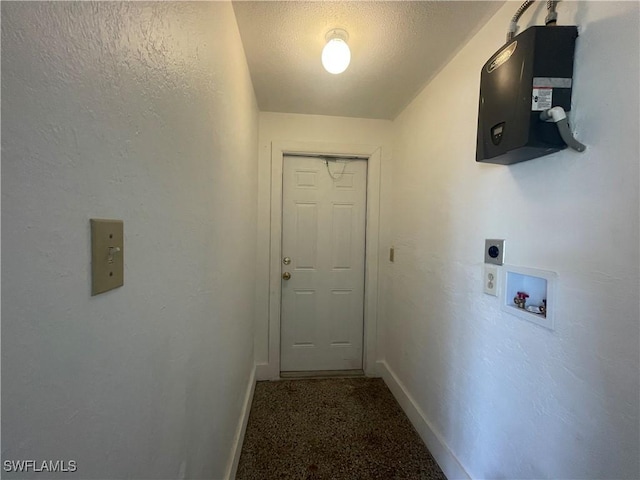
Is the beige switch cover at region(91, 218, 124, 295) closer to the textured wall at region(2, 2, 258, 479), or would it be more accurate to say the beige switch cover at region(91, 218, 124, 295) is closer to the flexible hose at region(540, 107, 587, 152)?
the textured wall at region(2, 2, 258, 479)

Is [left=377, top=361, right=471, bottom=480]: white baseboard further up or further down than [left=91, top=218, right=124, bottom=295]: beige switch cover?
further down

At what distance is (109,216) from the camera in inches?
17.1

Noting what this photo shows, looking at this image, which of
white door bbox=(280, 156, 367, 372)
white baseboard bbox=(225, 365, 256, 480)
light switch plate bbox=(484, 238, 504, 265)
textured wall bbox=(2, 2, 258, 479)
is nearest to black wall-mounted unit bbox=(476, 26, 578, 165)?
light switch plate bbox=(484, 238, 504, 265)

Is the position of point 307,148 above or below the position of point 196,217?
above

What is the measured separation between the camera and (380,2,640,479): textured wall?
70cm

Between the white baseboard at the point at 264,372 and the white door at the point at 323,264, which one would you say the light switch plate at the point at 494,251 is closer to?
the white door at the point at 323,264

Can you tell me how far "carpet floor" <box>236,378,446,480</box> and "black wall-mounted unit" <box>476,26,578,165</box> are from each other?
66.2 inches

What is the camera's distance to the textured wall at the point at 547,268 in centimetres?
70

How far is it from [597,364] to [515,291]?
0.34 metres

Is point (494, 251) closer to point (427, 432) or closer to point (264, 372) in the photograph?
point (427, 432)

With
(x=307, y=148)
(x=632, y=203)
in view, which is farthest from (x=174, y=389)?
(x=307, y=148)

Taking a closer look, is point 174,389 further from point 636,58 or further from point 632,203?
point 636,58

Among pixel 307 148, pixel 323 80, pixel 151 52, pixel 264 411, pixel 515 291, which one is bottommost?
pixel 264 411

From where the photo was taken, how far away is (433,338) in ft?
5.16
